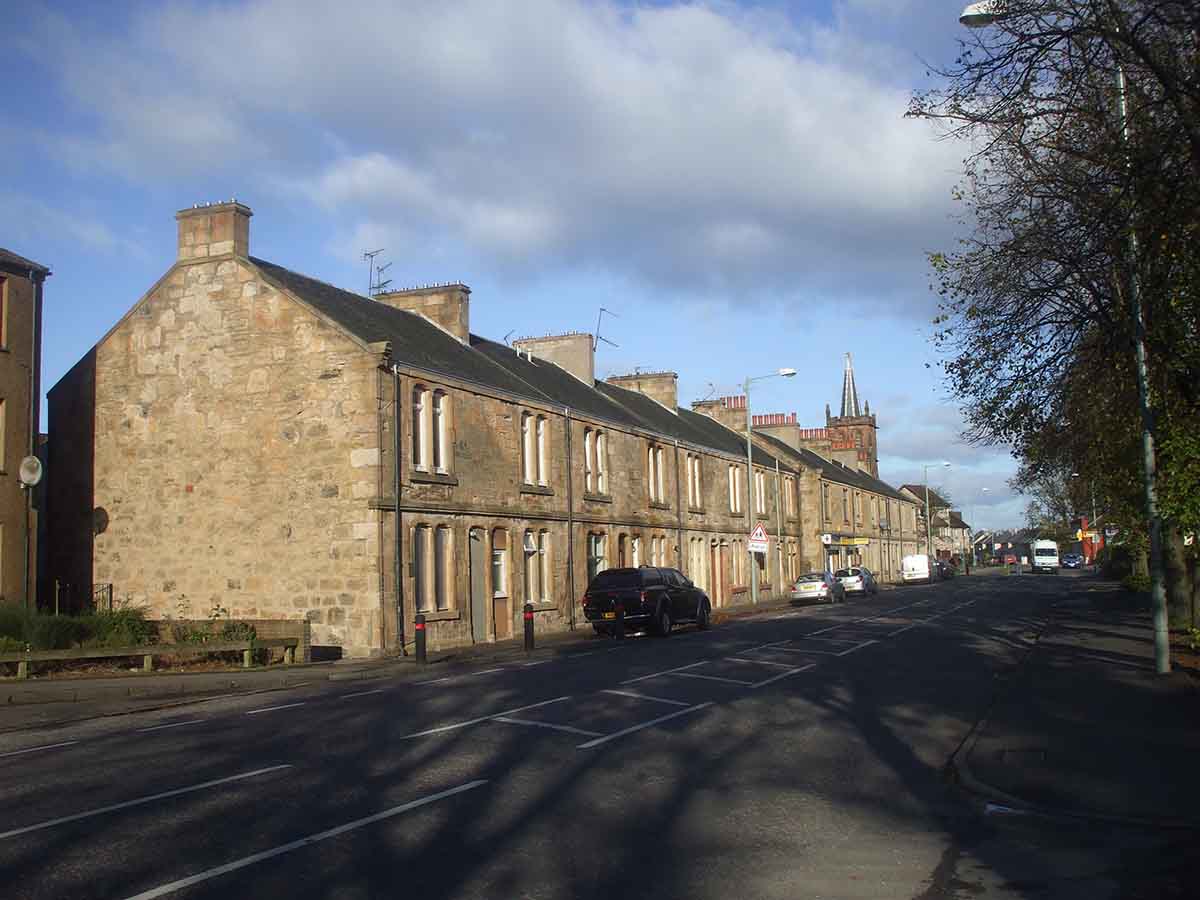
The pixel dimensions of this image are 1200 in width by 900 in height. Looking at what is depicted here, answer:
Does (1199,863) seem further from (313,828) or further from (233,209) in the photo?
(233,209)

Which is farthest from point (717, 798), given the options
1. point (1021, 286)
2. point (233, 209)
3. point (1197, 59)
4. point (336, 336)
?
point (233, 209)

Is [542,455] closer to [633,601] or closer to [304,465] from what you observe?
[633,601]

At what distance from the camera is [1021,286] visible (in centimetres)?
1642

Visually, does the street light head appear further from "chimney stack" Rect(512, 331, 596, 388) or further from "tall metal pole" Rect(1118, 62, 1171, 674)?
"chimney stack" Rect(512, 331, 596, 388)

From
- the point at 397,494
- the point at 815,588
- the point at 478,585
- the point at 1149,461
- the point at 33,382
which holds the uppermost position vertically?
the point at 33,382

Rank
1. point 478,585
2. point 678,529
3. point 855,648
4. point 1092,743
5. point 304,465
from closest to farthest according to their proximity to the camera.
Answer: point 1092,743 < point 855,648 < point 304,465 < point 478,585 < point 678,529

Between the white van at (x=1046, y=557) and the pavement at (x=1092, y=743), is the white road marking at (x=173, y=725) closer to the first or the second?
the pavement at (x=1092, y=743)

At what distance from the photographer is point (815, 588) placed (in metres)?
48.9

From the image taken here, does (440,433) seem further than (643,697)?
Yes

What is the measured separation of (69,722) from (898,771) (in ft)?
35.4

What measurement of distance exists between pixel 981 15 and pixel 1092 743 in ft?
25.3

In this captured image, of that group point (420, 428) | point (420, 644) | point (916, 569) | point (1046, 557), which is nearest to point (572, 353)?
point (420, 428)

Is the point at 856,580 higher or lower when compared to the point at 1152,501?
lower

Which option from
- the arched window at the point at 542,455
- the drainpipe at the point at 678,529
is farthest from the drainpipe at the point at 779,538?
the arched window at the point at 542,455
